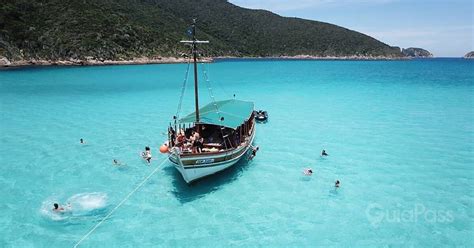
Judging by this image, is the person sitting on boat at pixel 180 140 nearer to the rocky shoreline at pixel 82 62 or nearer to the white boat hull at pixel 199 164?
the white boat hull at pixel 199 164

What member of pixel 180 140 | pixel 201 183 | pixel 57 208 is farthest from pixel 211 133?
pixel 57 208

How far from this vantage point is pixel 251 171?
23.1 m

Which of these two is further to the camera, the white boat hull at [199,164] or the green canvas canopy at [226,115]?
the green canvas canopy at [226,115]

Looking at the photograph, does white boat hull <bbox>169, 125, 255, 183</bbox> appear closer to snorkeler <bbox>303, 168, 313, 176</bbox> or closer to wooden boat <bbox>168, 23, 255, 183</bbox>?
wooden boat <bbox>168, 23, 255, 183</bbox>

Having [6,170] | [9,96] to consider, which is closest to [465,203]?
[6,170]

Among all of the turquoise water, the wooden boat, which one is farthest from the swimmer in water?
the wooden boat

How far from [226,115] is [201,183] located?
6231 mm

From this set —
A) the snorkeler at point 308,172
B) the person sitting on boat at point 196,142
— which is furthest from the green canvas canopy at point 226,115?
the snorkeler at point 308,172

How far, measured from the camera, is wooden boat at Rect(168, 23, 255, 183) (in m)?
19.1

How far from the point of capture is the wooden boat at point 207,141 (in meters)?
19.1

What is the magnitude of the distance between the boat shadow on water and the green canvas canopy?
2.94 meters

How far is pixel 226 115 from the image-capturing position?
2506 cm

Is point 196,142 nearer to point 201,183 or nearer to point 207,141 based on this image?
point 207,141

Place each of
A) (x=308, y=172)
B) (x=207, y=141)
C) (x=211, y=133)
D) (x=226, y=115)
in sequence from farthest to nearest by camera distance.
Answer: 1. (x=226, y=115)
2. (x=211, y=133)
3. (x=207, y=141)
4. (x=308, y=172)
